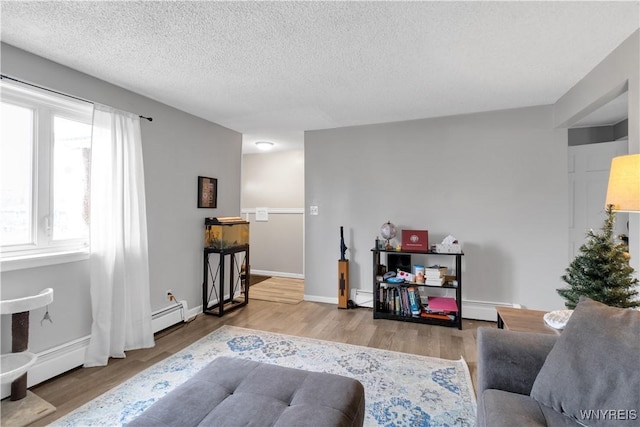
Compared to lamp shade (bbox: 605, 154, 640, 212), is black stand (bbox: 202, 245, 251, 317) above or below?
below

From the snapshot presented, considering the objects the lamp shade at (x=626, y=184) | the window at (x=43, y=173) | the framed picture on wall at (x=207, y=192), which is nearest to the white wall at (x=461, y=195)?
the framed picture on wall at (x=207, y=192)

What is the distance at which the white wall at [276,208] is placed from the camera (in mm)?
5363

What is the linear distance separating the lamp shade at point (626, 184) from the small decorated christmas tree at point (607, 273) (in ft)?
0.19

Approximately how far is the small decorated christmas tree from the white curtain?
314 centimetres

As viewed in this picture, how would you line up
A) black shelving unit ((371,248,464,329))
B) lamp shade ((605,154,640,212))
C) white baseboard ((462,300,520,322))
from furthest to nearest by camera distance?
white baseboard ((462,300,520,322)) → black shelving unit ((371,248,464,329)) → lamp shade ((605,154,640,212))

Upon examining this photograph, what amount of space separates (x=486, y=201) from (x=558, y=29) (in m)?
1.85

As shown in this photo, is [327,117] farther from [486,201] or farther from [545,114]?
[545,114]

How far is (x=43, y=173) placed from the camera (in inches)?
85.4

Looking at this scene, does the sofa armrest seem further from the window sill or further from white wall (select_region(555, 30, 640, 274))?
the window sill

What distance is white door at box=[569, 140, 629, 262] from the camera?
9.80 feet

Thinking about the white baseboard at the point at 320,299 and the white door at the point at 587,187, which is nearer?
the white door at the point at 587,187

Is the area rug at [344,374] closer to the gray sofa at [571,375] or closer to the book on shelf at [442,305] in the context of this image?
the gray sofa at [571,375]

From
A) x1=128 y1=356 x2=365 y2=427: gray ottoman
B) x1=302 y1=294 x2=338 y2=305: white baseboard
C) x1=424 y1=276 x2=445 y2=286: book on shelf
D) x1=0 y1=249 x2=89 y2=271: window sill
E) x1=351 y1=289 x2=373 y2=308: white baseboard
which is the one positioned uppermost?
x1=0 y1=249 x2=89 y2=271: window sill

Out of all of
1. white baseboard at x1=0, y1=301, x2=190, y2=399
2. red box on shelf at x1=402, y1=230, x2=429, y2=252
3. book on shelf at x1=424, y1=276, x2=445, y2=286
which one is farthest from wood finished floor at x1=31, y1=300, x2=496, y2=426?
red box on shelf at x1=402, y1=230, x2=429, y2=252
